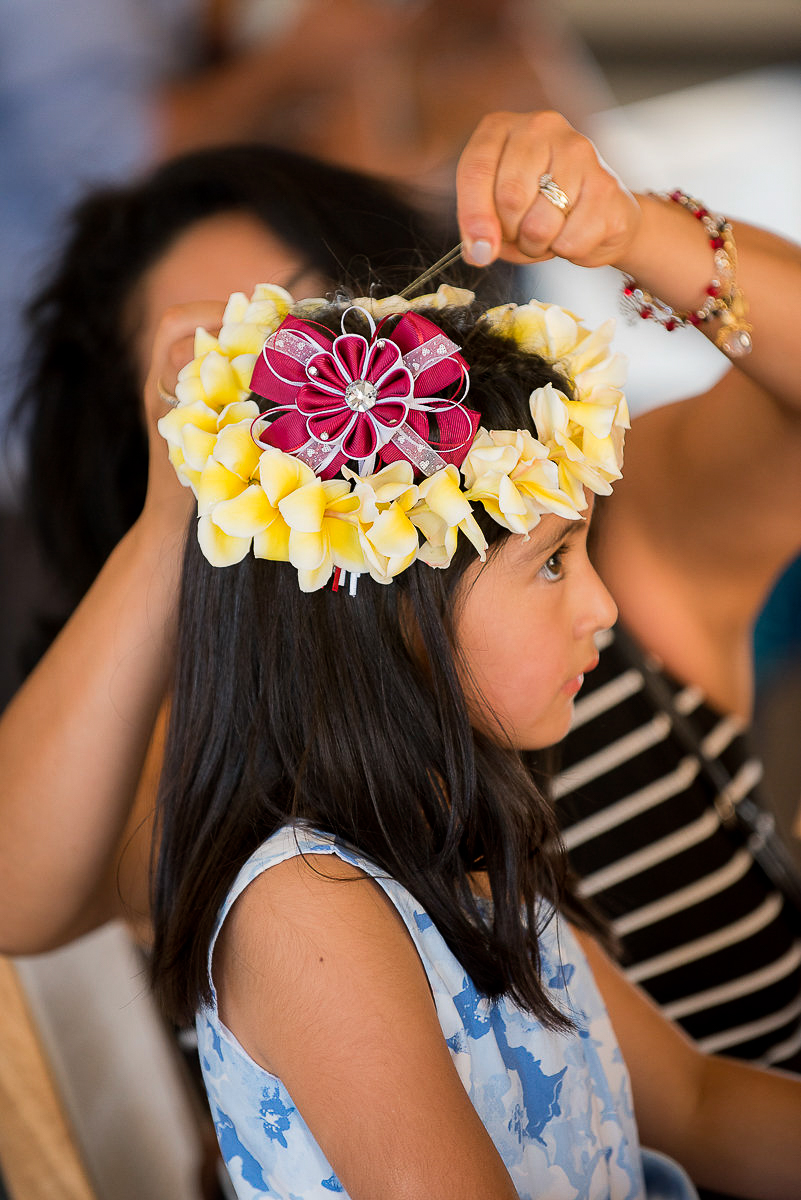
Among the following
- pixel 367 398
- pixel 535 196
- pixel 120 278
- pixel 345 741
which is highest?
pixel 535 196

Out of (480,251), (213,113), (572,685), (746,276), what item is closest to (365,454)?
(480,251)

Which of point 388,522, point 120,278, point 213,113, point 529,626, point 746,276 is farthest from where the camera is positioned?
point 213,113

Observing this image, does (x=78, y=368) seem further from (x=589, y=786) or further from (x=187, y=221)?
(x=589, y=786)

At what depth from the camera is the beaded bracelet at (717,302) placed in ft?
2.72

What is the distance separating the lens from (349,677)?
2.35 feet

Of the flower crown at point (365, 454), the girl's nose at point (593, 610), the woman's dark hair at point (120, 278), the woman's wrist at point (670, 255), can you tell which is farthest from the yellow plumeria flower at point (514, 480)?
the woman's dark hair at point (120, 278)

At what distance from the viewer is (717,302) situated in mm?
830

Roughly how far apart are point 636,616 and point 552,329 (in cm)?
58

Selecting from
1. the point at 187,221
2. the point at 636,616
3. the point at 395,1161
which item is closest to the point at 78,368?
the point at 187,221

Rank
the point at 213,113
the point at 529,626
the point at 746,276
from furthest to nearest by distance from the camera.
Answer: the point at 213,113
the point at 746,276
the point at 529,626

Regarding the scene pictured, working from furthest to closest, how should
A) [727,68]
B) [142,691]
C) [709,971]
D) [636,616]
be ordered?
[727,68] < [636,616] < [709,971] < [142,691]

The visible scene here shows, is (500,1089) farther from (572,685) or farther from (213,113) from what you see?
(213,113)

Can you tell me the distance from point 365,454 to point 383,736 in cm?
21

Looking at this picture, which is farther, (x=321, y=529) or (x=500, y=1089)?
(x=500, y=1089)
